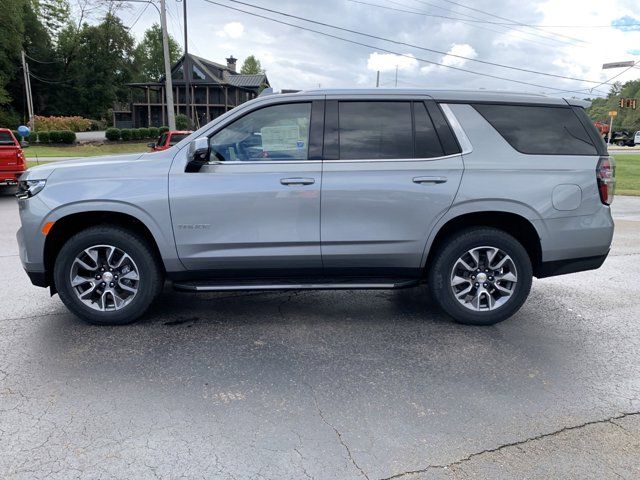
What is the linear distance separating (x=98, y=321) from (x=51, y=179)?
124 cm

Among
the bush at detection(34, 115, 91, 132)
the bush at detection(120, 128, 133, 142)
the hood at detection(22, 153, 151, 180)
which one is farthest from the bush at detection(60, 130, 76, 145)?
the hood at detection(22, 153, 151, 180)

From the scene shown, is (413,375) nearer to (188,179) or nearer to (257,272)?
(257,272)

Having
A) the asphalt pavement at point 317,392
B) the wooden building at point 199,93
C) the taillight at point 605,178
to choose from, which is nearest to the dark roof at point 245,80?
the wooden building at point 199,93

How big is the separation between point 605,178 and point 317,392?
3.01 metres

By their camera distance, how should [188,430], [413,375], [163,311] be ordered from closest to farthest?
[188,430], [413,375], [163,311]

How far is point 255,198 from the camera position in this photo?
397cm

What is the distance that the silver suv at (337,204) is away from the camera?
397cm

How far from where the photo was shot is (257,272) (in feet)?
13.6

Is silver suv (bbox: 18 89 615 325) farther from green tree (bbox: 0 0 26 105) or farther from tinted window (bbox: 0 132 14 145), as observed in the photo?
green tree (bbox: 0 0 26 105)

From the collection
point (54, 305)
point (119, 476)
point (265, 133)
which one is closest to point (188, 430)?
point (119, 476)

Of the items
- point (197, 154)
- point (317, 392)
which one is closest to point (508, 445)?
point (317, 392)

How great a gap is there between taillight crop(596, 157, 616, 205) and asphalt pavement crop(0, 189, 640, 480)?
119 cm

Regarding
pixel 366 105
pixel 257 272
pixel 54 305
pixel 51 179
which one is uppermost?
pixel 366 105

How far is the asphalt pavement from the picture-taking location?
2539 millimetres
